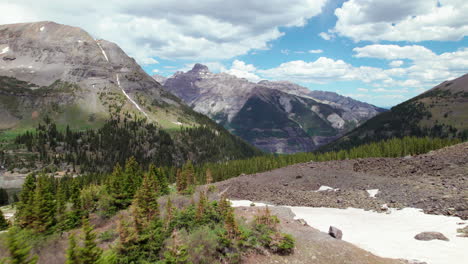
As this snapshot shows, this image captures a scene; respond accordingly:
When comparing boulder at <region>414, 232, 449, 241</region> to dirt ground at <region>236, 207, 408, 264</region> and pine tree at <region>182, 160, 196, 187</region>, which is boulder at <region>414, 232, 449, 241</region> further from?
pine tree at <region>182, 160, 196, 187</region>

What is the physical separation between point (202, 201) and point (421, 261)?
1674cm

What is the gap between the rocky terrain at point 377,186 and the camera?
3269 centimetres

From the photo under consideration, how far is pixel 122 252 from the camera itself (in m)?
16.1

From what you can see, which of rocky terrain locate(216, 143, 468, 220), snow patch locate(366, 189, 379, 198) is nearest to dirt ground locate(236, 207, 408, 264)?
rocky terrain locate(216, 143, 468, 220)

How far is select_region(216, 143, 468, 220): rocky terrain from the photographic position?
107 feet

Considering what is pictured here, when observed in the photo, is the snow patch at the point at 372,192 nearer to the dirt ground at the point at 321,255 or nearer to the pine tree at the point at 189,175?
the dirt ground at the point at 321,255

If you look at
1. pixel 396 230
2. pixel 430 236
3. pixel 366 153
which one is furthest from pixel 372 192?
pixel 366 153

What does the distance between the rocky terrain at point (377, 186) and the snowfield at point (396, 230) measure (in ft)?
6.91

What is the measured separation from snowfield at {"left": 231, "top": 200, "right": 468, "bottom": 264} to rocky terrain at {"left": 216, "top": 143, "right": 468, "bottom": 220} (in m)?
2.11

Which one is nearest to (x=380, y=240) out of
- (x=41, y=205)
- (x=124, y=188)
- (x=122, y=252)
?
(x=122, y=252)

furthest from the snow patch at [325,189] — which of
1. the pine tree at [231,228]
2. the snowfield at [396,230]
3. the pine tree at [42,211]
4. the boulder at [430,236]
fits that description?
the pine tree at [42,211]

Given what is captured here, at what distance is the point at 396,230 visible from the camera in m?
25.8

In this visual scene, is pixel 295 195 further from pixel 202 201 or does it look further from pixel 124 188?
pixel 124 188

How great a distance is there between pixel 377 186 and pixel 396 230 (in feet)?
57.6
